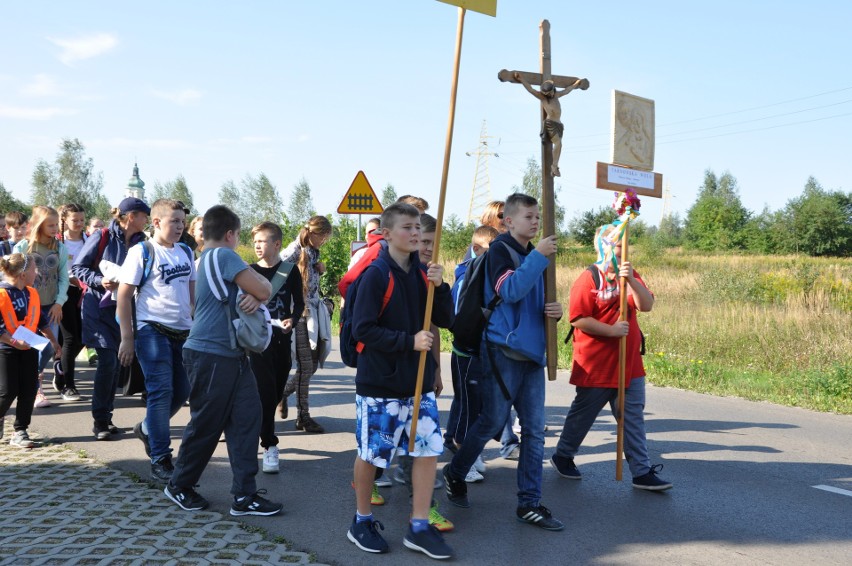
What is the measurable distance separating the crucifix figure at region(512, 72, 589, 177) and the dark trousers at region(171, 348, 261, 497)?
2.30 meters

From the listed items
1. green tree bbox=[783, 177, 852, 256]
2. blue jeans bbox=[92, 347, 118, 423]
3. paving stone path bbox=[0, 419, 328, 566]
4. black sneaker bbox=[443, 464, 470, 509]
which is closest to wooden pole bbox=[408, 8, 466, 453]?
paving stone path bbox=[0, 419, 328, 566]

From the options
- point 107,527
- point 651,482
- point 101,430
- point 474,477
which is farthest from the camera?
point 101,430

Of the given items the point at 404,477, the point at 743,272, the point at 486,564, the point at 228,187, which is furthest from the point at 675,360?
the point at 228,187

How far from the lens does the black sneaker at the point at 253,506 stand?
4754 millimetres

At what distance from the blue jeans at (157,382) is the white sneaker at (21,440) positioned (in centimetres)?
149

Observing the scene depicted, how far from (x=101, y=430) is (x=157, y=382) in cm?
160

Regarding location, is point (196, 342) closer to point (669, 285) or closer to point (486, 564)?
point (486, 564)

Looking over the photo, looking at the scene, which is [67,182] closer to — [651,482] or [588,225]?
[588,225]

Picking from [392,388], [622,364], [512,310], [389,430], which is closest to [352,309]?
[392,388]

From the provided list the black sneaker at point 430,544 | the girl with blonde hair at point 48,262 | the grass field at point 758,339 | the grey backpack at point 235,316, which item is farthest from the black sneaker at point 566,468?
the girl with blonde hair at point 48,262

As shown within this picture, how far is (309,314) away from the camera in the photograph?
7.02m

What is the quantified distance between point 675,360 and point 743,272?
10210 millimetres

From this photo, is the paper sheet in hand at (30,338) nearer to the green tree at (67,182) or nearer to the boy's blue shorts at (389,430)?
the boy's blue shorts at (389,430)

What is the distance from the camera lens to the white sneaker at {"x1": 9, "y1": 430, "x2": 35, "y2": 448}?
21.0ft
